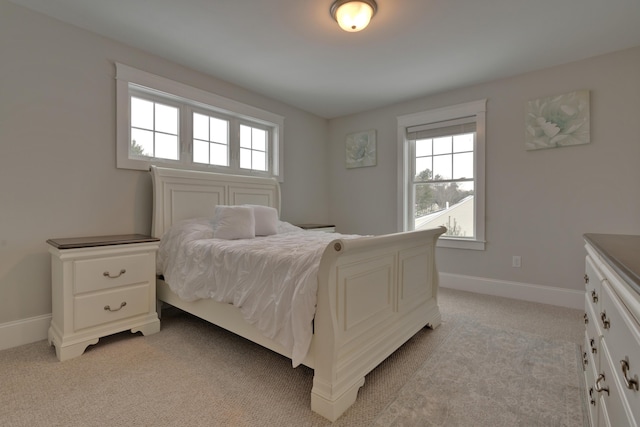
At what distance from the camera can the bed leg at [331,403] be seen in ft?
4.66

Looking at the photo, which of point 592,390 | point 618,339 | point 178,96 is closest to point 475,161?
point 592,390

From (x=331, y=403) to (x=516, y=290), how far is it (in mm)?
2867

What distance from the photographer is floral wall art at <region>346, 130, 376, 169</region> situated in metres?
4.43

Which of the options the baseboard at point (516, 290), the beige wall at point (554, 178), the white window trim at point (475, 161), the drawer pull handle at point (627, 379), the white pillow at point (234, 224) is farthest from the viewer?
the white window trim at point (475, 161)

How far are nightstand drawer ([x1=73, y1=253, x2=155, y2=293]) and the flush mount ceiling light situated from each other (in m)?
2.34

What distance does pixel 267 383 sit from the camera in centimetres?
174

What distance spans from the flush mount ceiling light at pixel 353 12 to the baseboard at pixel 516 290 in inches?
119

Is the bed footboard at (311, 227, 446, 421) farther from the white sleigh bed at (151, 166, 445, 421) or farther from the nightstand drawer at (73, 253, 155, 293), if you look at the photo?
the nightstand drawer at (73, 253, 155, 293)

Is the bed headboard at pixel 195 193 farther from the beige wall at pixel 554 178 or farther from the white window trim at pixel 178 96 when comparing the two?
the beige wall at pixel 554 178

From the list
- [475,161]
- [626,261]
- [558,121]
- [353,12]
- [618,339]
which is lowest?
[618,339]

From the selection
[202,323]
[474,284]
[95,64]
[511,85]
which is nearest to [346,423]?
[202,323]

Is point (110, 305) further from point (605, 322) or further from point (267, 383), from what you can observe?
point (605, 322)

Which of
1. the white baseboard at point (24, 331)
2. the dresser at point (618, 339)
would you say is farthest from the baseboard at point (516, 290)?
the white baseboard at point (24, 331)

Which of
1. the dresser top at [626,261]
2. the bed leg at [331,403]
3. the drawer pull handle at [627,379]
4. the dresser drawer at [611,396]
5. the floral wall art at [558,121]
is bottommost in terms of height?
the bed leg at [331,403]
